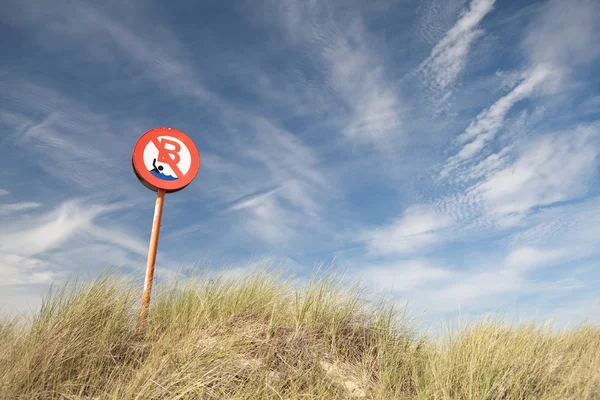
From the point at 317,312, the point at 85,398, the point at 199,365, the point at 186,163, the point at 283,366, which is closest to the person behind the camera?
the point at 85,398

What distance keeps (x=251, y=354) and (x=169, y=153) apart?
3.12 metres

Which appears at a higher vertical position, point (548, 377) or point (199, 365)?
point (548, 377)

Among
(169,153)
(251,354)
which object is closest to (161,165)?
(169,153)

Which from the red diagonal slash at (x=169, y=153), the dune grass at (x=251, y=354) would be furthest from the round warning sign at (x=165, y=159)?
the dune grass at (x=251, y=354)

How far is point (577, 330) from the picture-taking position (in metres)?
9.90

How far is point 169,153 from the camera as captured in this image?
6.04 metres

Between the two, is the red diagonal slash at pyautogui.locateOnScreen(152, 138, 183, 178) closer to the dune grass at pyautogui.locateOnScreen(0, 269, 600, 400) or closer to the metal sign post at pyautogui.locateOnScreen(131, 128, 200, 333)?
the metal sign post at pyautogui.locateOnScreen(131, 128, 200, 333)

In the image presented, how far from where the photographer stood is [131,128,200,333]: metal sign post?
572 centimetres

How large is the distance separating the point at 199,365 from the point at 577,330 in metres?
9.73

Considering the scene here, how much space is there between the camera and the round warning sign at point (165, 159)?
19.0ft

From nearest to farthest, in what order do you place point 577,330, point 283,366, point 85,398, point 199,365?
point 85,398 < point 199,365 < point 283,366 < point 577,330

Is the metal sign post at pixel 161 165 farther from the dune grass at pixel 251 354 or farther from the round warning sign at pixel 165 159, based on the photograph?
the dune grass at pixel 251 354

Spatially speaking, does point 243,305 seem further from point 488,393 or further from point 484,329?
point 484,329

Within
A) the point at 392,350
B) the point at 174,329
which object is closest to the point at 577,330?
the point at 392,350
